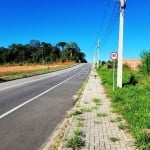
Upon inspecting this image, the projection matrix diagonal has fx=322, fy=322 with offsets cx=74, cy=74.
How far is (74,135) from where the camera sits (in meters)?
7.59

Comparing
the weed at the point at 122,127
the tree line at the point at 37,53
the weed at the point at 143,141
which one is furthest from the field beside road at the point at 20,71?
the tree line at the point at 37,53

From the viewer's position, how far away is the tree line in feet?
571

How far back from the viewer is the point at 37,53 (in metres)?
178

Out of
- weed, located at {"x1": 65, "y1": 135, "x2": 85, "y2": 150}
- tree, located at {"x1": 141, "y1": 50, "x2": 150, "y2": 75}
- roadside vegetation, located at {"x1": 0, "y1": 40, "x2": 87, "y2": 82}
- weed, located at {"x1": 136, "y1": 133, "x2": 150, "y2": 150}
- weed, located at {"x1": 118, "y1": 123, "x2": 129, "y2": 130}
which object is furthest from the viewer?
roadside vegetation, located at {"x1": 0, "y1": 40, "x2": 87, "y2": 82}

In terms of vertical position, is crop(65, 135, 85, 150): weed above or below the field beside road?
above

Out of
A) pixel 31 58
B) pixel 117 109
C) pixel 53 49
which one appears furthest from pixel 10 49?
pixel 117 109

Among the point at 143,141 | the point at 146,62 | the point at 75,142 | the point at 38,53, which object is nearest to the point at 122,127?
the point at 143,141

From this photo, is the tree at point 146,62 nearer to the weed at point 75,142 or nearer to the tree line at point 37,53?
the weed at point 75,142

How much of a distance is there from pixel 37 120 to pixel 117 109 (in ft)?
10.6

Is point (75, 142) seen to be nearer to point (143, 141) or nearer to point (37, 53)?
point (143, 141)

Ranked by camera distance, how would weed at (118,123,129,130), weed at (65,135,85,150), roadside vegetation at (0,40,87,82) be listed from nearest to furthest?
1. weed at (65,135,85,150)
2. weed at (118,123,129,130)
3. roadside vegetation at (0,40,87,82)

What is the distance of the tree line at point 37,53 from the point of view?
571 ft

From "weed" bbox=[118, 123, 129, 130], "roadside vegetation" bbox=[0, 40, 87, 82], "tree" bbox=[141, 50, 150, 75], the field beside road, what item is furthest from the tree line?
"weed" bbox=[118, 123, 129, 130]

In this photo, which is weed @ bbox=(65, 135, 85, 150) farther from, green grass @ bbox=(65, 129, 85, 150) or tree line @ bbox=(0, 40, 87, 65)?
tree line @ bbox=(0, 40, 87, 65)
